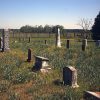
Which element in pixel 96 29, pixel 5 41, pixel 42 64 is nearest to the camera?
pixel 42 64

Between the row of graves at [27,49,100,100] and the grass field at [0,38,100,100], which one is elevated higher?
the row of graves at [27,49,100,100]

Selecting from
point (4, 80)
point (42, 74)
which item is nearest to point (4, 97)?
point (4, 80)

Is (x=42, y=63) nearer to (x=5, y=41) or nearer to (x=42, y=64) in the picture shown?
(x=42, y=64)

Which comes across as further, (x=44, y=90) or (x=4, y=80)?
→ (x=4, y=80)

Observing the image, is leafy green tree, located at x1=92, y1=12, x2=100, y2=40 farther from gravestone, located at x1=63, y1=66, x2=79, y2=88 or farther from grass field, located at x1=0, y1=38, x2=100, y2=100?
gravestone, located at x1=63, y1=66, x2=79, y2=88

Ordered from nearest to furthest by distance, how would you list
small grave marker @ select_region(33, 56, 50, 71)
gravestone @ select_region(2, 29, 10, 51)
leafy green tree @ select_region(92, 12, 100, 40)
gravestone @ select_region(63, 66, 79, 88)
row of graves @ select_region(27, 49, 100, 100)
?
row of graves @ select_region(27, 49, 100, 100)
gravestone @ select_region(63, 66, 79, 88)
small grave marker @ select_region(33, 56, 50, 71)
gravestone @ select_region(2, 29, 10, 51)
leafy green tree @ select_region(92, 12, 100, 40)

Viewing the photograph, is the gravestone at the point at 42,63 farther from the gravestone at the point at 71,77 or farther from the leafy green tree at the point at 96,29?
the leafy green tree at the point at 96,29

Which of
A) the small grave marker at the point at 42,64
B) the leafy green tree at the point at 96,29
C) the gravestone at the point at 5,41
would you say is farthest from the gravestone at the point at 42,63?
the leafy green tree at the point at 96,29

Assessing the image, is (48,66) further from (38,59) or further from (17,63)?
(17,63)

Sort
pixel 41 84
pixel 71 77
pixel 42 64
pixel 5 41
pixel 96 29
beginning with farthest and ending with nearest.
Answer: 1. pixel 96 29
2. pixel 5 41
3. pixel 42 64
4. pixel 41 84
5. pixel 71 77

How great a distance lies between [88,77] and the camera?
1187 cm

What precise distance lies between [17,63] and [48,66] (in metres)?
2.41

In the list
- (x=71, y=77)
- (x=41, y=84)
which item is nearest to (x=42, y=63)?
(x=41, y=84)

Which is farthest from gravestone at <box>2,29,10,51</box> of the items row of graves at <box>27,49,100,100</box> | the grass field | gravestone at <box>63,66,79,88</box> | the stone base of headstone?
the stone base of headstone
